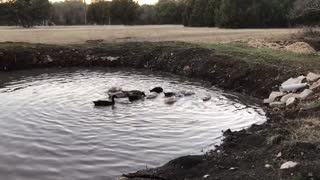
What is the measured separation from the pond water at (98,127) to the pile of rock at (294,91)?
2.58ft

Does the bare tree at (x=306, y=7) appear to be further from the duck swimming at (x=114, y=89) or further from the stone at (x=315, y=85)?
the duck swimming at (x=114, y=89)

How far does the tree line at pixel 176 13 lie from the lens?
177 ft

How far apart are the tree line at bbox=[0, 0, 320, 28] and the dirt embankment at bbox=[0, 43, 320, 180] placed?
9159 mm

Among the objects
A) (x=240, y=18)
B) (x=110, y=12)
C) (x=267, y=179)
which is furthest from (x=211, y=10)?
(x=267, y=179)

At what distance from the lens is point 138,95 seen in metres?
19.7

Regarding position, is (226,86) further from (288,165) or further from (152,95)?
(288,165)

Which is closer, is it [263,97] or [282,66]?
[263,97]

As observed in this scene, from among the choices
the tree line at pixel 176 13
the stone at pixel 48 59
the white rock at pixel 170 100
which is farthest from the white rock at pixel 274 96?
the stone at pixel 48 59

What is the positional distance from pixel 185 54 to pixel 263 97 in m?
9.21

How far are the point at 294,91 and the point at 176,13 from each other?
6132 centimetres

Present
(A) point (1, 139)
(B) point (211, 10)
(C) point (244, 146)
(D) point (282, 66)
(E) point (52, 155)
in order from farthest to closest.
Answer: (B) point (211, 10) → (D) point (282, 66) → (A) point (1, 139) → (E) point (52, 155) → (C) point (244, 146)

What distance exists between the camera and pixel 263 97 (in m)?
19.1

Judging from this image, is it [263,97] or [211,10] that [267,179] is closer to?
[263,97]

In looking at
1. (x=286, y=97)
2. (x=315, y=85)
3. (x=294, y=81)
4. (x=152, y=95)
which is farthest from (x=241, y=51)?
(x=315, y=85)
